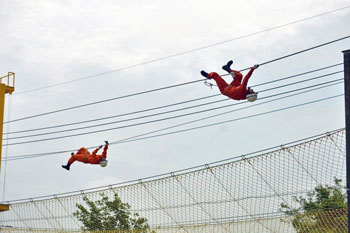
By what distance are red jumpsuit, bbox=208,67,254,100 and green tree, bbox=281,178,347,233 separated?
267 centimetres

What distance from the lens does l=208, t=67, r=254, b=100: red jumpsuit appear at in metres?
13.7

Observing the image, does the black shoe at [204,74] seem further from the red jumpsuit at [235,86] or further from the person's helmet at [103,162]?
the person's helmet at [103,162]

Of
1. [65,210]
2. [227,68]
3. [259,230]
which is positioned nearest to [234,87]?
[227,68]

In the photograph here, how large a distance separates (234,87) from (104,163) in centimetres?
555

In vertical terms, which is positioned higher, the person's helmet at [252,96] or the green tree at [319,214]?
the person's helmet at [252,96]

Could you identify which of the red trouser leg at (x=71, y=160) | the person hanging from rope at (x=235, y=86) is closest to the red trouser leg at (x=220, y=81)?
the person hanging from rope at (x=235, y=86)

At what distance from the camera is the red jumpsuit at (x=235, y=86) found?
13695 mm

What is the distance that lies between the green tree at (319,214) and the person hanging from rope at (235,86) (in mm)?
2561

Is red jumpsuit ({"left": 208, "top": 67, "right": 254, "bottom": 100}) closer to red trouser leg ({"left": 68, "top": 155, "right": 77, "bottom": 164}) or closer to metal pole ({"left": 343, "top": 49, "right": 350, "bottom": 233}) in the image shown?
metal pole ({"left": 343, "top": 49, "right": 350, "bottom": 233})

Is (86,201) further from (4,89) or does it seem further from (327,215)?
(4,89)

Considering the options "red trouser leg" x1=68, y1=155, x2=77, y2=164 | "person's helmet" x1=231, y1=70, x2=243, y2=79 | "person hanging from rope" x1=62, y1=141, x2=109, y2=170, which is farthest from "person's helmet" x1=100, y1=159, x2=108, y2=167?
"person's helmet" x1=231, y1=70, x2=243, y2=79

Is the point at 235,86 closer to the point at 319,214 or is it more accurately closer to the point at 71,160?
the point at 319,214

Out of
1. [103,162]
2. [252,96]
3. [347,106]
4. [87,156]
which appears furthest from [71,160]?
[347,106]

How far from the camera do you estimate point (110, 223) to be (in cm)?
1783
